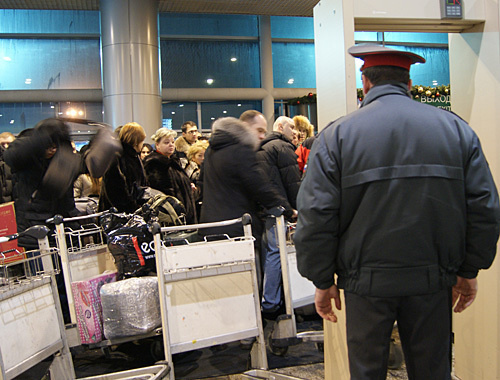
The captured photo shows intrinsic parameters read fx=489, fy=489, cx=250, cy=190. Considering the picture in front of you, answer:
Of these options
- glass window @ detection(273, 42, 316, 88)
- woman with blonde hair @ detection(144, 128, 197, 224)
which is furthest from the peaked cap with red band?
glass window @ detection(273, 42, 316, 88)

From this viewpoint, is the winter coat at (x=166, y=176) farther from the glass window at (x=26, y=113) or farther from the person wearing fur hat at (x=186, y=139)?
the glass window at (x=26, y=113)

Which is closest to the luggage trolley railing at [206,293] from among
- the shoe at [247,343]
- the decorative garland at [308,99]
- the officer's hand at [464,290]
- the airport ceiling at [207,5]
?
the shoe at [247,343]

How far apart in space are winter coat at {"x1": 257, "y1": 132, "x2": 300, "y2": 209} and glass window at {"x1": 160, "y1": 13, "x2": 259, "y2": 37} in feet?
28.6

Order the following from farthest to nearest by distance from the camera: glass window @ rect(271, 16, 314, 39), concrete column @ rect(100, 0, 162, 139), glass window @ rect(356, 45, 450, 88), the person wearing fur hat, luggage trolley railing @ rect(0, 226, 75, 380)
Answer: glass window @ rect(356, 45, 450, 88) → glass window @ rect(271, 16, 314, 39) → concrete column @ rect(100, 0, 162, 139) → the person wearing fur hat → luggage trolley railing @ rect(0, 226, 75, 380)

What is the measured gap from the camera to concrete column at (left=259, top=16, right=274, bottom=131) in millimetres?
11867

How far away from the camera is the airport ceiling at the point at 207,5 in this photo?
9.72m

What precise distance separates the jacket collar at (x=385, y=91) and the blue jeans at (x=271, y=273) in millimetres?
2045

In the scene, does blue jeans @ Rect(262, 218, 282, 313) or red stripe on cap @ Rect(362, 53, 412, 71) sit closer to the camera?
red stripe on cap @ Rect(362, 53, 412, 71)

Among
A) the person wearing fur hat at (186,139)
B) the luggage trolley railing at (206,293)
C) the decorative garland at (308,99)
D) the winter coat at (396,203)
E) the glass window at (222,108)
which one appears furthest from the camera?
the glass window at (222,108)

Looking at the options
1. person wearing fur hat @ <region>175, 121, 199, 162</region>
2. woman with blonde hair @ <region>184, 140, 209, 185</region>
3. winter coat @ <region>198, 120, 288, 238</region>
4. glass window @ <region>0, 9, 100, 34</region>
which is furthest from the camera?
glass window @ <region>0, 9, 100, 34</region>

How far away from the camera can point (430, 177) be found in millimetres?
1691

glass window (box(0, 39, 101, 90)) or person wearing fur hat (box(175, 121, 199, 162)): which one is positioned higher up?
glass window (box(0, 39, 101, 90))

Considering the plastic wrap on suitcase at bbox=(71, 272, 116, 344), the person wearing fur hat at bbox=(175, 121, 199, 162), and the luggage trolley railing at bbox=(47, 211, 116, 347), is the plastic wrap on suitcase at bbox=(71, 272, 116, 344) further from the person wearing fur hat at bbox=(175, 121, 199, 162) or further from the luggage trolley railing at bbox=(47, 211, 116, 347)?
the person wearing fur hat at bbox=(175, 121, 199, 162)

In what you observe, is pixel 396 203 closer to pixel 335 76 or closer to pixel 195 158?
pixel 335 76
